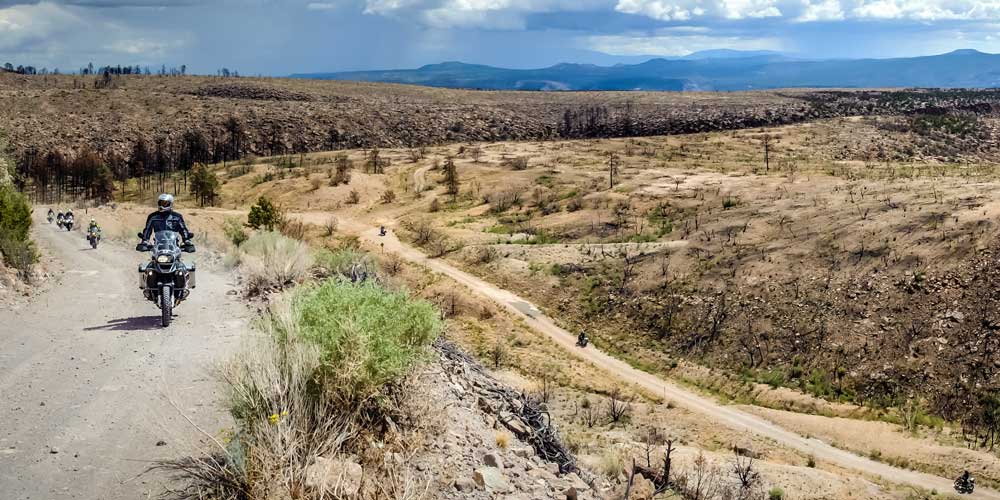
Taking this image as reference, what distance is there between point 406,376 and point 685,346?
24.0m

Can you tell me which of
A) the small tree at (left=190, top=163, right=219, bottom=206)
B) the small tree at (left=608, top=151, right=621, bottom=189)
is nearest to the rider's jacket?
the small tree at (left=608, top=151, right=621, bottom=189)

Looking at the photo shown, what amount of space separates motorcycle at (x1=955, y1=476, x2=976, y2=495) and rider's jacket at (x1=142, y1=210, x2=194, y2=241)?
18865 mm

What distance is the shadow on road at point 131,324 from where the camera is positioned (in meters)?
12.0

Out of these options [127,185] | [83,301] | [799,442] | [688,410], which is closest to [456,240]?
[688,410]

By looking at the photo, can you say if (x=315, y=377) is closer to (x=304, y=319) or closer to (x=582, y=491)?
(x=304, y=319)

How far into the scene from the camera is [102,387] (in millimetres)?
9234

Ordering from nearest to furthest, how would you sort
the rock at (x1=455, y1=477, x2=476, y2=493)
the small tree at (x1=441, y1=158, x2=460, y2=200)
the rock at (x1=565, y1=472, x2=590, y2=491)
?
the rock at (x1=455, y1=477, x2=476, y2=493)
the rock at (x1=565, y1=472, x2=590, y2=491)
the small tree at (x1=441, y1=158, x2=460, y2=200)

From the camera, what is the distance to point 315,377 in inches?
302

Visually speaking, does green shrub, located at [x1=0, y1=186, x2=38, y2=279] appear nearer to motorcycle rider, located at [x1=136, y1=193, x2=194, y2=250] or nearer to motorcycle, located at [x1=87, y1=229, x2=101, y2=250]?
motorcycle, located at [x1=87, y1=229, x2=101, y2=250]

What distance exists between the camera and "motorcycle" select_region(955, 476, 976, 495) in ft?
57.8

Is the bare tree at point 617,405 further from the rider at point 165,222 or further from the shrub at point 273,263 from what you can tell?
the rider at point 165,222

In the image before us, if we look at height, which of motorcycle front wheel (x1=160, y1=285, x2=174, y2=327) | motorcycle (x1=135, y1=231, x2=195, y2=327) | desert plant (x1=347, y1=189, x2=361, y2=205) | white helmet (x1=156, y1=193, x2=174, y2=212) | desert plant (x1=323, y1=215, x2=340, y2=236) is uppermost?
white helmet (x1=156, y1=193, x2=174, y2=212)

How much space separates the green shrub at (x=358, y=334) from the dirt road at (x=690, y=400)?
15929mm

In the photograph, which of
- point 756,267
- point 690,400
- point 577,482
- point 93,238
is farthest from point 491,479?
point 756,267
